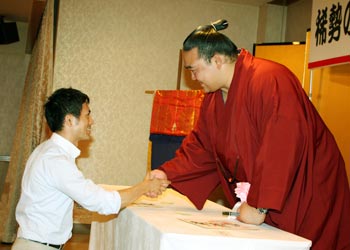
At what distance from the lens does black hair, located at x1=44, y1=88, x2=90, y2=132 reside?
2094mm

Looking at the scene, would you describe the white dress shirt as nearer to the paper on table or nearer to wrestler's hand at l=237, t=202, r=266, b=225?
the paper on table

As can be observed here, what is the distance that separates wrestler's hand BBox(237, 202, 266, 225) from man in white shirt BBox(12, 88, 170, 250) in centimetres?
48

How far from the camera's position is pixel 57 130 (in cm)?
211

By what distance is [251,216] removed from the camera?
1797 mm

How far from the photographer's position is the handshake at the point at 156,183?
7.47 ft

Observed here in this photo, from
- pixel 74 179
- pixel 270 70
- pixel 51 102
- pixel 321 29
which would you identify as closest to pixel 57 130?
pixel 51 102

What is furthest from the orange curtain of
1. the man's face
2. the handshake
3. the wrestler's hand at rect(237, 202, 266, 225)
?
the wrestler's hand at rect(237, 202, 266, 225)

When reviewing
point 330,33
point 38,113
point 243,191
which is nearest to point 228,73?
point 243,191

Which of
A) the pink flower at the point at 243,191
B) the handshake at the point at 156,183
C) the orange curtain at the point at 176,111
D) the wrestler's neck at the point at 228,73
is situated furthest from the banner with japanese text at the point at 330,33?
the pink flower at the point at 243,191

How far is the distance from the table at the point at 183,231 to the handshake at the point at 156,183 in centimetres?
4

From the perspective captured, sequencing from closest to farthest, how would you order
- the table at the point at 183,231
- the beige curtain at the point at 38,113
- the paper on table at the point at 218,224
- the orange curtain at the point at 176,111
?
1. the table at the point at 183,231
2. the paper on table at the point at 218,224
3. the orange curtain at the point at 176,111
4. the beige curtain at the point at 38,113

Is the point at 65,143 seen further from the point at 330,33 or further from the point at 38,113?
the point at 38,113

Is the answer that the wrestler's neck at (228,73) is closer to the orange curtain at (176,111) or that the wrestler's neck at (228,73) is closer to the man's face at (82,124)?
the man's face at (82,124)

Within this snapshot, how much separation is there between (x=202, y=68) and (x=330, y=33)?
1.87 m
